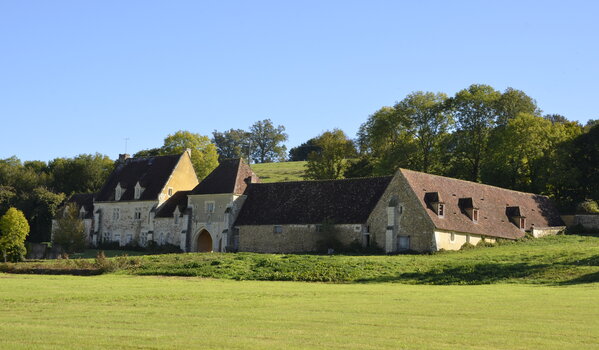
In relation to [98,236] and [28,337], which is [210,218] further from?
[28,337]

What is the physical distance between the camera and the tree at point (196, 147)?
96.6 metres

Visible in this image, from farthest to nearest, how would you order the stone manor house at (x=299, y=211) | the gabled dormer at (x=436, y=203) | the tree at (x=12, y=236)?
the tree at (x=12, y=236), the stone manor house at (x=299, y=211), the gabled dormer at (x=436, y=203)

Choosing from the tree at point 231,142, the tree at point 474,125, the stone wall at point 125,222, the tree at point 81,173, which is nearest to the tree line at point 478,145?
the tree at point 474,125

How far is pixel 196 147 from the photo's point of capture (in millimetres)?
99375

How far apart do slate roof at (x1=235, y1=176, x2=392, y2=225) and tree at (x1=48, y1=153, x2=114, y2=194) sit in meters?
42.6

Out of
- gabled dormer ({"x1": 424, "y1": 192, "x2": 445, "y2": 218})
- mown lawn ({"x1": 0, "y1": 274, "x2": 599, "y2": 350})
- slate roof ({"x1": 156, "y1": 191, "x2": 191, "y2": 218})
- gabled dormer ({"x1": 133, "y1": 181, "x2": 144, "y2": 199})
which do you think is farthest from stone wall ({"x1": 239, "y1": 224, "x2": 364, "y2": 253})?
mown lawn ({"x1": 0, "y1": 274, "x2": 599, "y2": 350})

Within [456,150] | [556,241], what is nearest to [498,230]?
[556,241]

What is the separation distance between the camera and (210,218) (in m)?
68.8

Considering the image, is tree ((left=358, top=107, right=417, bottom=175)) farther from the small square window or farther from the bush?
the small square window

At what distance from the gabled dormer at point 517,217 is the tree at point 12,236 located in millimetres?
38512

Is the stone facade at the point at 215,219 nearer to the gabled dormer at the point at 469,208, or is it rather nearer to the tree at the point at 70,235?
the tree at the point at 70,235

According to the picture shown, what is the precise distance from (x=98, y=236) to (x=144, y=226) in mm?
6164

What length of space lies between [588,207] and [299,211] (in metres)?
24.3

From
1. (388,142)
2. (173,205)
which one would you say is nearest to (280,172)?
(388,142)
